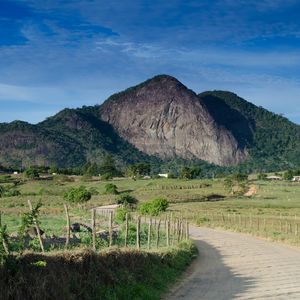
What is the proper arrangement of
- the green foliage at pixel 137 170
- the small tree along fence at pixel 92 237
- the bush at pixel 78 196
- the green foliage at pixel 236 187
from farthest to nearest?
1. the green foliage at pixel 137 170
2. the green foliage at pixel 236 187
3. the bush at pixel 78 196
4. the small tree along fence at pixel 92 237

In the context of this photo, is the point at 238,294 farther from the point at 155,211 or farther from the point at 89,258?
the point at 155,211

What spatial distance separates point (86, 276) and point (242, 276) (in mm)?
8361

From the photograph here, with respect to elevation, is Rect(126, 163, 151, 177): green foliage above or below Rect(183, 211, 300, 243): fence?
above

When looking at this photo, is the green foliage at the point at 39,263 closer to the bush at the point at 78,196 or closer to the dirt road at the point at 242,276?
the dirt road at the point at 242,276

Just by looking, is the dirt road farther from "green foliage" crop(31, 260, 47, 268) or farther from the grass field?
the grass field

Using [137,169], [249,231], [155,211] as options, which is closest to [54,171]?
[137,169]

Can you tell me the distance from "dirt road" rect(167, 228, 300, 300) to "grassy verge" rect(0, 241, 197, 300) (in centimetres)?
94

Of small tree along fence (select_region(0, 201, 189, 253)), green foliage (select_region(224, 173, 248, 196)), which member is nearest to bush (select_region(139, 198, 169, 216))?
small tree along fence (select_region(0, 201, 189, 253))

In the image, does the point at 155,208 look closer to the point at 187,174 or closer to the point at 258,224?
the point at 258,224

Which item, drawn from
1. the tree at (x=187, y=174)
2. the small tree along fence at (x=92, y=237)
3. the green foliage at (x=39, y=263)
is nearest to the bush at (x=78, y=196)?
the small tree along fence at (x=92, y=237)

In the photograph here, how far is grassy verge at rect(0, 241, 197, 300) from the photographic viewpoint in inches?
384

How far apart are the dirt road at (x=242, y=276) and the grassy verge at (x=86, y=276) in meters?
0.94

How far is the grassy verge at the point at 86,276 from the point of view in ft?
32.0

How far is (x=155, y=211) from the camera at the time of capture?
57.7 metres
